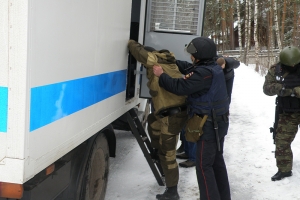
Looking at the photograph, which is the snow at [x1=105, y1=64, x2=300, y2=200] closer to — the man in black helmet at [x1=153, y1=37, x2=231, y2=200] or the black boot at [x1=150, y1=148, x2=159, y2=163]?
the black boot at [x1=150, y1=148, x2=159, y2=163]

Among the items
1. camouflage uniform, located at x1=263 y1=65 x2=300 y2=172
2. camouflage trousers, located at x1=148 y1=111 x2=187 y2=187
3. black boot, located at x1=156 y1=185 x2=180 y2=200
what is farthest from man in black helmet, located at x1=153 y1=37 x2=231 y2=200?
camouflage uniform, located at x1=263 y1=65 x2=300 y2=172

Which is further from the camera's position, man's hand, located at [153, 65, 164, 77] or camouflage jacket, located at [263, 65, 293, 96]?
camouflage jacket, located at [263, 65, 293, 96]

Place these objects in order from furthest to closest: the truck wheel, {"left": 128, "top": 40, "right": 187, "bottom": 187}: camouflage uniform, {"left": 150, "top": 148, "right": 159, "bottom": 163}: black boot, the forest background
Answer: the forest background → {"left": 150, "top": 148, "right": 159, "bottom": 163}: black boot → {"left": 128, "top": 40, "right": 187, "bottom": 187}: camouflage uniform → the truck wheel

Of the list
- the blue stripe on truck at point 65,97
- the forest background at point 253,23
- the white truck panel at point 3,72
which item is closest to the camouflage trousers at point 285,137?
the blue stripe on truck at point 65,97

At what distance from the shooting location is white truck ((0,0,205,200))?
191 centimetres

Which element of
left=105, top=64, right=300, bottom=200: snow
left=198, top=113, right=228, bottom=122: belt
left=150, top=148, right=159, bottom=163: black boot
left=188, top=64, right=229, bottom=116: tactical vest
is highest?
left=188, top=64, right=229, bottom=116: tactical vest

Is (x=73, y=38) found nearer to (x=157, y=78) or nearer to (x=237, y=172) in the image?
(x=157, y=78)

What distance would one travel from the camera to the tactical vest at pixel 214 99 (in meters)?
3.46

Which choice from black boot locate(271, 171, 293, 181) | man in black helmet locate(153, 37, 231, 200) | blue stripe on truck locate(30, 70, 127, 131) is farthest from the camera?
black boot locate(271, 171, 293, 181)

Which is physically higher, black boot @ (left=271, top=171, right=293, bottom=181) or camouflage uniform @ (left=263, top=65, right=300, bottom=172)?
camouflage uniform @ (left=263, top=65, right=300, bottom=172)

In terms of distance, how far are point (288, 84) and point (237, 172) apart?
56.7 inches

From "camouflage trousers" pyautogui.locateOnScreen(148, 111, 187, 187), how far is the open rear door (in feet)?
2.79

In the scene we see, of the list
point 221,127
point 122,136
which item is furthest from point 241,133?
point 221,127

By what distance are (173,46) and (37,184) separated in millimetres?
2660
